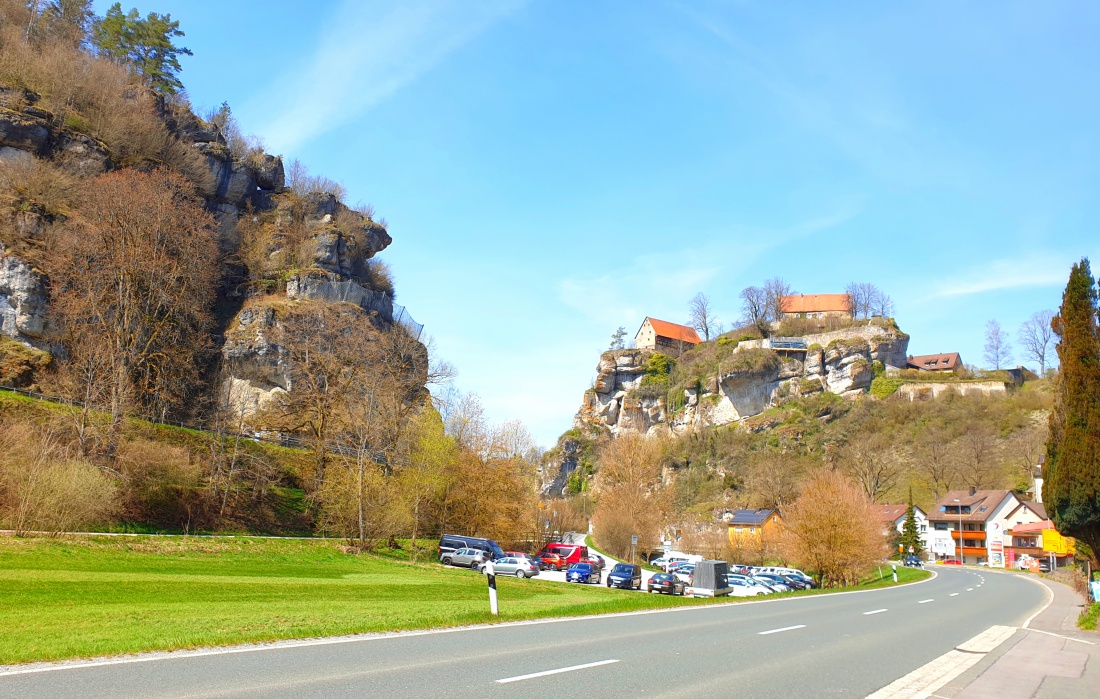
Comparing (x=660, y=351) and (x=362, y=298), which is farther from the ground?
(x=660, y=351)

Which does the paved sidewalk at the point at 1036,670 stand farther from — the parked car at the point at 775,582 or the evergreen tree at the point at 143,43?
the evergreen tree at the point at 143,43

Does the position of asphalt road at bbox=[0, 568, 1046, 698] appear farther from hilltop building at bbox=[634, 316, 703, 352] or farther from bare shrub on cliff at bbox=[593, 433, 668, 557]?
hilltop building at bbox=[634, 316, 703, 352]

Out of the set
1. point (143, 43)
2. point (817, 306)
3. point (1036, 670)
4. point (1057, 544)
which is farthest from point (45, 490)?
point (817, 306)

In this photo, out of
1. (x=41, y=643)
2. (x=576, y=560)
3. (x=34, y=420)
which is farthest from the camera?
(x=576, y=560)

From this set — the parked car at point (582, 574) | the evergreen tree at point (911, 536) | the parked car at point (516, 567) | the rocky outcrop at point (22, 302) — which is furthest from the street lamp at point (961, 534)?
the rocky outcrop at point (22, 302)

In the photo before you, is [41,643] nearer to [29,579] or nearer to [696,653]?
[696,653]

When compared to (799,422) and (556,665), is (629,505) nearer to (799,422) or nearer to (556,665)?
(556,665)

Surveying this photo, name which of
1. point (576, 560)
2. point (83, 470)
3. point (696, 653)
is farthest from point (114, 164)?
point (696, 653)

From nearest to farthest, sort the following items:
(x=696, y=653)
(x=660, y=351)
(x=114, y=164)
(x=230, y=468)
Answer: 1. (x=696, y=653)
2. (x=230, y=468)
3. (x=114, y=164)
4. (x=660, y=351)

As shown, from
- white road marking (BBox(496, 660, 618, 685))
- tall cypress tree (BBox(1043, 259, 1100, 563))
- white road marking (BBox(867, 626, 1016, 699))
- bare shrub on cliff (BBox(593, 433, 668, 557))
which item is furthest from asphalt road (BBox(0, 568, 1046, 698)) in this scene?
bare shrub on cliff (BBox(593, 433, 668, 557))

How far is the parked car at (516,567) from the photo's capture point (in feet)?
137

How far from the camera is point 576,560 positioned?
5078 cm

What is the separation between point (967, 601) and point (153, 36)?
89013 mm

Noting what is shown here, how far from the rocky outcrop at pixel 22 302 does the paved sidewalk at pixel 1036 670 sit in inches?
2089
